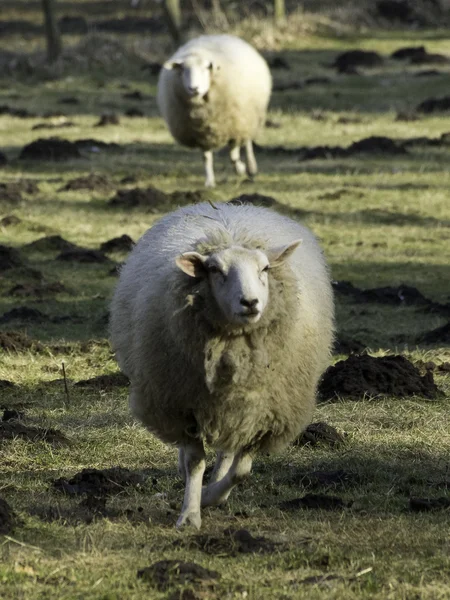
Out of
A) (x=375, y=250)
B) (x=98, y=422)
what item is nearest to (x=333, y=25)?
(x=375, y=250)

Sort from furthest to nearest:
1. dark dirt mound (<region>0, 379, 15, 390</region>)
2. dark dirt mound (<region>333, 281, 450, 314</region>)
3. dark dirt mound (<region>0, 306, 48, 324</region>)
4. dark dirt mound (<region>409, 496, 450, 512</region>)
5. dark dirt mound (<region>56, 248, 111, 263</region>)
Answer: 1. dark dirt mound (<region>56, 248, 111, 263</region>)
2. dark dirt mound (<region>333, 281, 450, 314</region>)
3. dark dirt mound (<region>0, 306, 48, 324</region>)
4. dark dirt mound (<region>0, 379, 15, 390</region>)
5. dark dirt mound (<region>409, 496, 450, 512</region>)

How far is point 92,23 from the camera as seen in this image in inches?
1708

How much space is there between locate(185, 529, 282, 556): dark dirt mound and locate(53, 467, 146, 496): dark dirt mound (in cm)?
107

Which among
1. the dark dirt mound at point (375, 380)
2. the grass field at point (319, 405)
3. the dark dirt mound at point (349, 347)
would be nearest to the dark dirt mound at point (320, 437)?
the grass field at point (319, 405)

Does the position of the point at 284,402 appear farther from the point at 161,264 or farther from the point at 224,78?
the point at 224,78

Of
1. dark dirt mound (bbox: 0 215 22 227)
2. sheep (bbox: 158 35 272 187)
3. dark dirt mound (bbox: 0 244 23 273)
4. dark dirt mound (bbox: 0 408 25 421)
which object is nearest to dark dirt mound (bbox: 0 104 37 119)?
sheep (bbox: 158 35 272 187)

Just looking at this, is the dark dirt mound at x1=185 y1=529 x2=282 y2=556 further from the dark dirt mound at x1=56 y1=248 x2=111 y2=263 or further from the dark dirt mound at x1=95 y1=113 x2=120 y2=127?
the dark dirt mound at x1=95 y1=113 x2=120 y2=127

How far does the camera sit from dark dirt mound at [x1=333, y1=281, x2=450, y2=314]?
1234cm

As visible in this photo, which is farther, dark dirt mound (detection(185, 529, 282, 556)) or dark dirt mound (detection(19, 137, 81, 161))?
dark dirt mound (detection(19, 137, 81, 161))

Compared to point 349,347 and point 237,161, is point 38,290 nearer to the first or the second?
point 349,347

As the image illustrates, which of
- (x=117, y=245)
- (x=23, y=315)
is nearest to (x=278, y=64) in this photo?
(x=117, y=245)

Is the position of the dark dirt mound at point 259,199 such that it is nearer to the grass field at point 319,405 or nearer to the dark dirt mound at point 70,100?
the grass field at point 319,405

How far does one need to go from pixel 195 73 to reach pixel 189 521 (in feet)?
37.2

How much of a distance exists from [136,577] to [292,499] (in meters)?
1.68
